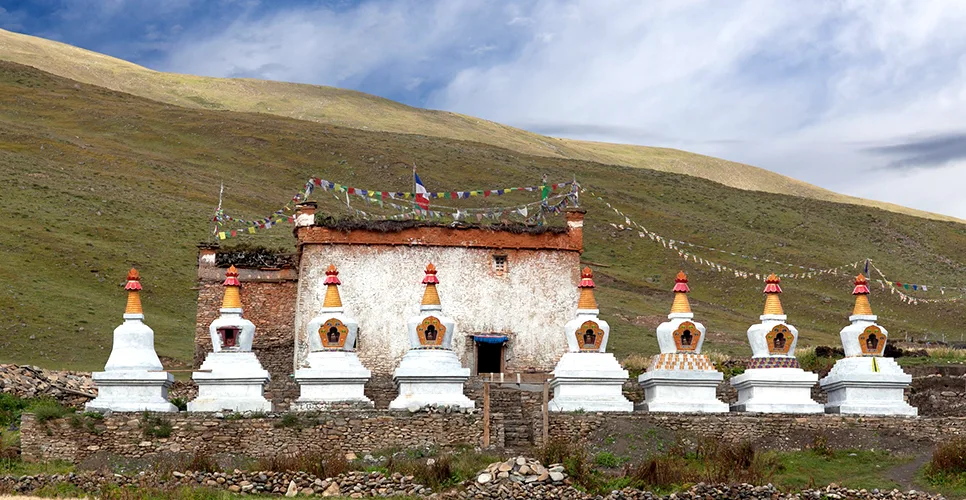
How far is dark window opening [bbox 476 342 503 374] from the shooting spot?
120ft

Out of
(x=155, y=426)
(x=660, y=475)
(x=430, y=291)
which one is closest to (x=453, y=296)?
(x=430, y=291)

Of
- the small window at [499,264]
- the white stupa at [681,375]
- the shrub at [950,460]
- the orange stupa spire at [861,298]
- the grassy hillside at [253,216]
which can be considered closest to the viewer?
the shrub at [950,460]

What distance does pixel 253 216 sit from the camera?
79.0 metres

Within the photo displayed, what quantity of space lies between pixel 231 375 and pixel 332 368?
6.89 ft

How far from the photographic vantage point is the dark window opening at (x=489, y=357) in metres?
36.6

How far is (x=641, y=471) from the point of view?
2680 cm

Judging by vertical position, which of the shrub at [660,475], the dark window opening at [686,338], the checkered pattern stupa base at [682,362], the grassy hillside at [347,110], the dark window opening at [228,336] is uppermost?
the grassy hillside at [347,110]

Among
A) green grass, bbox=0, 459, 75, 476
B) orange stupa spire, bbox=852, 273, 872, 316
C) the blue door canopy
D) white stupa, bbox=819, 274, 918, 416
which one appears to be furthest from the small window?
green grass, bbox=0, 459, 75, 476

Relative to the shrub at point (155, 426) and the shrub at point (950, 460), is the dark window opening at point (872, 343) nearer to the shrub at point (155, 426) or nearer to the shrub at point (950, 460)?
the shrub at point (950, 460)

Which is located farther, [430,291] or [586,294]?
[586,294]

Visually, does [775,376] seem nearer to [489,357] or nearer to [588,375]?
[588,375]

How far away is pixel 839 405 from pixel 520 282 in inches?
352

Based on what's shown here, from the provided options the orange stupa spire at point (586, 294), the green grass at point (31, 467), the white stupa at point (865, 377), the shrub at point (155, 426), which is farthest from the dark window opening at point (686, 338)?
the green grass at point (31, 467)

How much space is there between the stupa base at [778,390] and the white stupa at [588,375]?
277 centimetres
